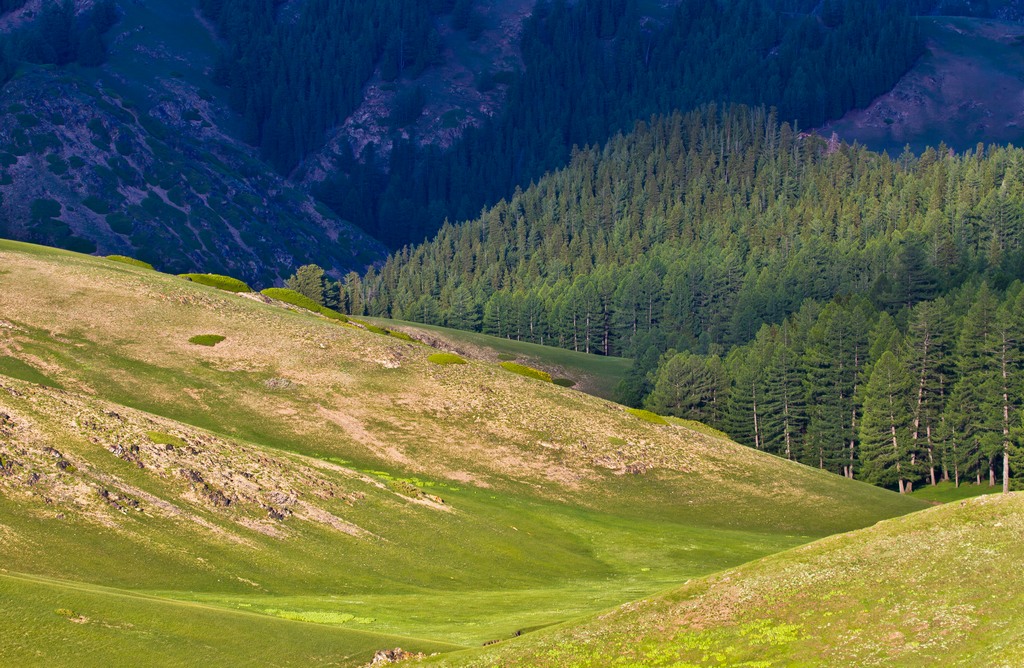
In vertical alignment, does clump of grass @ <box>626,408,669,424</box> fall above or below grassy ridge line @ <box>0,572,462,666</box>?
below

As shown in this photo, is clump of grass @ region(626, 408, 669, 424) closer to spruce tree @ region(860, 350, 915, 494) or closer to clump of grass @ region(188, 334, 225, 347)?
spruce tree @ region(860, 350, 915, 494)

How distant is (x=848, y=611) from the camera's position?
117 ft

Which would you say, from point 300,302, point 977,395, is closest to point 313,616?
point 300,302

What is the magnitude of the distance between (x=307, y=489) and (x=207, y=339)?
138 feet

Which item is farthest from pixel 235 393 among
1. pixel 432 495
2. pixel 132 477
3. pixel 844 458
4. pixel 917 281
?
pixel 917 281

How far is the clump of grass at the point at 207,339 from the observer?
10462 centimetres

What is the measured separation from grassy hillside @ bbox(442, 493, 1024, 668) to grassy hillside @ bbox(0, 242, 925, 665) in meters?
8.17

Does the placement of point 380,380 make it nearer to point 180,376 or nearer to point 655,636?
point 180,376

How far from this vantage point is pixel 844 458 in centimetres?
14812

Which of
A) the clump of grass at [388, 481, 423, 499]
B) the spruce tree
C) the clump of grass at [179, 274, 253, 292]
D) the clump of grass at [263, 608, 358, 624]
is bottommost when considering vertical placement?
the spruce tree

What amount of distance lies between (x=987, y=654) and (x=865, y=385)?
126475 millimetres

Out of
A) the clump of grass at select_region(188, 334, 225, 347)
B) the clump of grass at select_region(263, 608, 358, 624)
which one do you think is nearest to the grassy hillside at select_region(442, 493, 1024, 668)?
the clump of grass at select_region(263, 608, 358, 624)

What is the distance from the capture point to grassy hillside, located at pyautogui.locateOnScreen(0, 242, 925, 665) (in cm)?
4709

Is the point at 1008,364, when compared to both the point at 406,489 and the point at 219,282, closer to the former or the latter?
the point at 406,489
